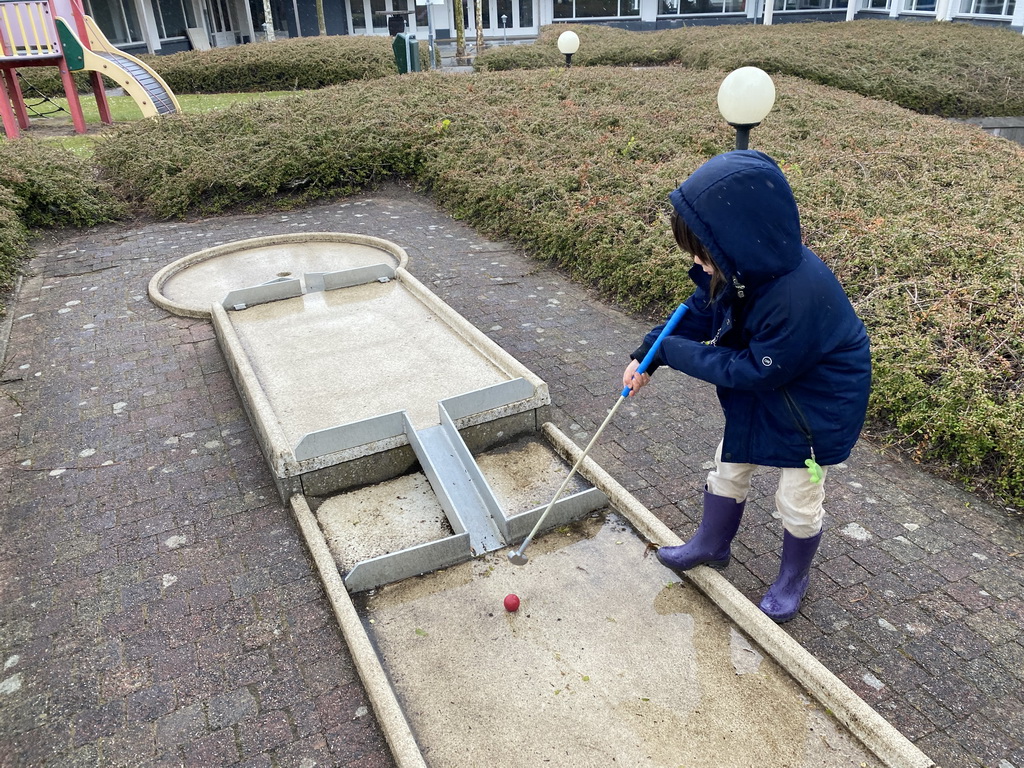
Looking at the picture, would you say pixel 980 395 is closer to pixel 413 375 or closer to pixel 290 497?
pixel 413 375

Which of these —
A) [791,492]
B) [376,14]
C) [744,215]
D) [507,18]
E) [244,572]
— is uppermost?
[376,14]

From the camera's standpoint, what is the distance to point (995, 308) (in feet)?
15.8

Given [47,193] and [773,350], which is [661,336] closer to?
[773,350]

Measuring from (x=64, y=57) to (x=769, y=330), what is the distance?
49.7 feet

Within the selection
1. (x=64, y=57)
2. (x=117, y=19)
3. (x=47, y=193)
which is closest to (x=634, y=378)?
(x=47, y=193)

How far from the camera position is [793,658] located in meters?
2.91

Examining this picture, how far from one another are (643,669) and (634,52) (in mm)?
21932

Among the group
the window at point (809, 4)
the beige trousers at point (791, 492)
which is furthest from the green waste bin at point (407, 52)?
the window at point (809, 4)

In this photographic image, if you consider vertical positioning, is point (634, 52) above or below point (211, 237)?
above

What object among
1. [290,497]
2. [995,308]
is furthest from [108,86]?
[995,308]

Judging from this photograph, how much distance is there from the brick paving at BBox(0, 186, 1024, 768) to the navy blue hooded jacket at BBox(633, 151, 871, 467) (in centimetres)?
98

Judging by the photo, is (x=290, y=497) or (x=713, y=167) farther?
(x=290, y=497)

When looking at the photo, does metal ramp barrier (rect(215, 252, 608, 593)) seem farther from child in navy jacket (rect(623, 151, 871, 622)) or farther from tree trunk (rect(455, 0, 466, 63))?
tree trunk (rect(455, 0, 466, 63))

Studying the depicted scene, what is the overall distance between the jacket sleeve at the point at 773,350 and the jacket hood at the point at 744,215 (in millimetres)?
128
